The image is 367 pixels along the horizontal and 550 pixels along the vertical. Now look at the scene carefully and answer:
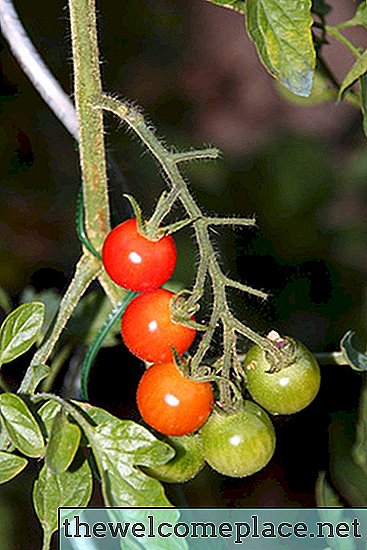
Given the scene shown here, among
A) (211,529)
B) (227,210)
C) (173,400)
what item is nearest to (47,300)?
(211,529)

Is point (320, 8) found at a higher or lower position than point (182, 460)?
higher

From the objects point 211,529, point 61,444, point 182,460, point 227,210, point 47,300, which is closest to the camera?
point 61,444

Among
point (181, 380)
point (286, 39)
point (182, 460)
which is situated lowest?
point (182, 460)

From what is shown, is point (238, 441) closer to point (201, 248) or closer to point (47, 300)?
point (201, 248)

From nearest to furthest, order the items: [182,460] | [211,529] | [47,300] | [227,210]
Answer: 1. [182,460]
2. [211,529]
3. [47,300]
4. [227,210]

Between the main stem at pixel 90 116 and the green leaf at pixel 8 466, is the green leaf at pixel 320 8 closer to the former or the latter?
the main stem at pixel 90 116

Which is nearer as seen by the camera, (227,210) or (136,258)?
(136,258)

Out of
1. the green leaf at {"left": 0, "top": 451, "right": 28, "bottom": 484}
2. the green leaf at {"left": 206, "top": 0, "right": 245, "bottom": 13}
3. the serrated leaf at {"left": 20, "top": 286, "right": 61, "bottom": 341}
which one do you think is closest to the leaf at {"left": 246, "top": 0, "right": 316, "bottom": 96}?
the green leaf at {"left": 206, "top": 0, "right": 245, "bottom": 13}

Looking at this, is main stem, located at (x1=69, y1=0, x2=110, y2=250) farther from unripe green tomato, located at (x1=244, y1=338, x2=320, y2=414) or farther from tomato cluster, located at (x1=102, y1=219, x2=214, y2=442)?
unripe green tomato, located at (x1=244, y1=338, x2=320, y2=414)
